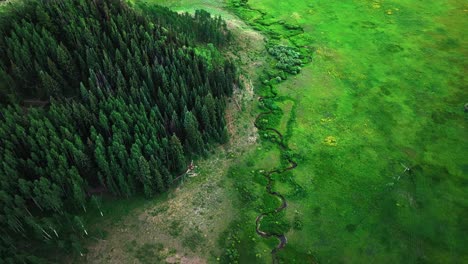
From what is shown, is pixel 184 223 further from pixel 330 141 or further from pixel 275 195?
pixel 330 141

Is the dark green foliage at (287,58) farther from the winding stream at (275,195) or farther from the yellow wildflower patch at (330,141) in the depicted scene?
the yellow wildflower patch at (330,141)

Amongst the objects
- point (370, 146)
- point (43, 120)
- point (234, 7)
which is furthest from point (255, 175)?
point (234, 7)

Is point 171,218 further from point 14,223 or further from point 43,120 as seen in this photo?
point 43,120

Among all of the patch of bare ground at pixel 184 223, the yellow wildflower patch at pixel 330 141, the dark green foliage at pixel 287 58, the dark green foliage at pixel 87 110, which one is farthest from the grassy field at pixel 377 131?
the dark green foliage at pixel 87 110

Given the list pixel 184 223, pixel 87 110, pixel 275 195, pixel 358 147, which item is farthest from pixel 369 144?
pixel 87 110

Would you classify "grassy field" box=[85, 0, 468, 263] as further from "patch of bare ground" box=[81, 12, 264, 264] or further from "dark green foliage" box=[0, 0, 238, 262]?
"dark green foliage" box=[0, 0, 238, 262]

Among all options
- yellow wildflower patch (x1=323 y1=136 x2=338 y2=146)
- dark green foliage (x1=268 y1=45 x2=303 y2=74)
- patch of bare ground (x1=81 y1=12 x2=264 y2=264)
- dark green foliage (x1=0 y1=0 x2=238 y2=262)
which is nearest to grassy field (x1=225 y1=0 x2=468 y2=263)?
yellow wildflower patch (x1=323 y1=136 x2=338 y2=146)

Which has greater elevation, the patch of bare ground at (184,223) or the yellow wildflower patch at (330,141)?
the yellow wildflower patch at (330,141)
